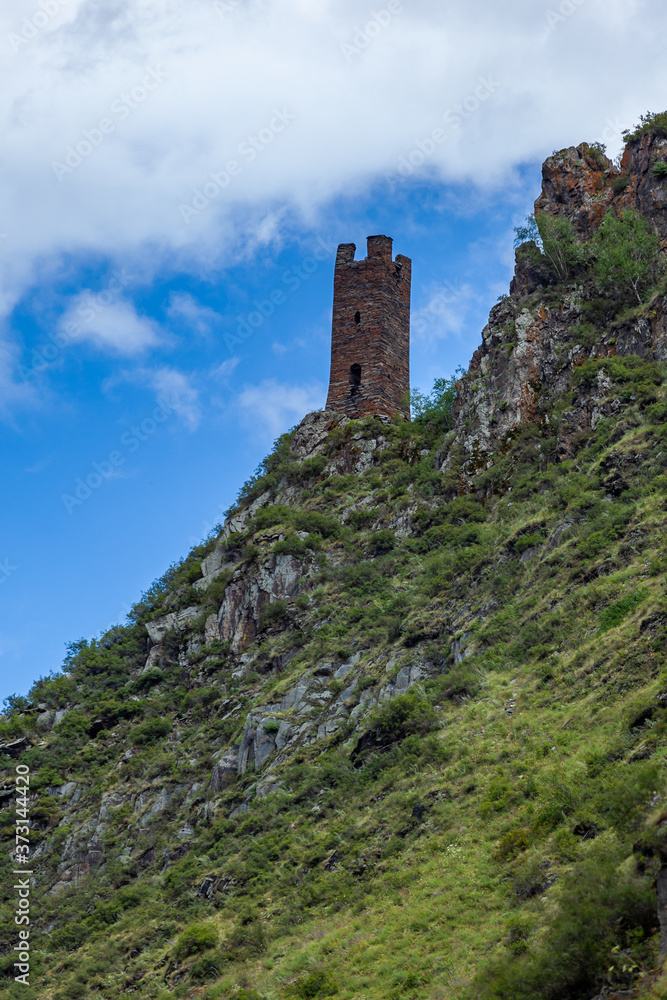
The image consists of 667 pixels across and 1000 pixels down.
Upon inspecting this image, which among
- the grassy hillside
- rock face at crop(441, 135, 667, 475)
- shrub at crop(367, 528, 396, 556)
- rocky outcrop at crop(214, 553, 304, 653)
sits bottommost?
the grassy hillside

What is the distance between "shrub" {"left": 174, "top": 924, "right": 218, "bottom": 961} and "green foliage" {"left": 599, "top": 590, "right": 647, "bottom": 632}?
10.9 metres

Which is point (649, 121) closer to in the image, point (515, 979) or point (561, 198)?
point (561, 198)

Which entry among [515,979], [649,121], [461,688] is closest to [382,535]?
[461,688]

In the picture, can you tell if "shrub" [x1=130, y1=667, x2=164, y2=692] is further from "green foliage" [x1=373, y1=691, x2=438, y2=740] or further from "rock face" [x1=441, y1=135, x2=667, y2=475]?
"green foliage" [x1=373, y1=691, x2=438, y2=740]

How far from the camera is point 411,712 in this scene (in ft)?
77.3

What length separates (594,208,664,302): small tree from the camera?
35.1m

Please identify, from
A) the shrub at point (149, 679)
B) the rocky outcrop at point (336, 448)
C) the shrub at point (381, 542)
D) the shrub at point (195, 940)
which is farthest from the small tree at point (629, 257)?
the shrub at point (195, 940)

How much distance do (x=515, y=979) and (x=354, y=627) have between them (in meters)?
19.6

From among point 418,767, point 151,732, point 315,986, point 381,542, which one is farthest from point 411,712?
point 151,732

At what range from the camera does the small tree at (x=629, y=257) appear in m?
35.1

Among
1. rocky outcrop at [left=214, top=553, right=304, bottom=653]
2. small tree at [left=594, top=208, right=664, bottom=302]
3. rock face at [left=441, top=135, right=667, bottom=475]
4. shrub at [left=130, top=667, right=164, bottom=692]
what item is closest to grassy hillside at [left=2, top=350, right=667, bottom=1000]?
shrub at [left=130, top=667, right=164, bottom=692]

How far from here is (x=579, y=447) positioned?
31.0 metres

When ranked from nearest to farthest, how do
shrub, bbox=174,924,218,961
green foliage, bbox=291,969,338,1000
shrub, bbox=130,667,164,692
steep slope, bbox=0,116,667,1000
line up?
1. steep slope, bbox=0,116,667,1000
2. green foliage, bbox=291,969,338,1000
3. shrub, bbox=174,924,218,961
4. shrub, bbox=130,667,164,692

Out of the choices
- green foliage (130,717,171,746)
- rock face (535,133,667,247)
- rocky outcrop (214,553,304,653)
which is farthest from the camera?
rock face (535,133,667,247)
